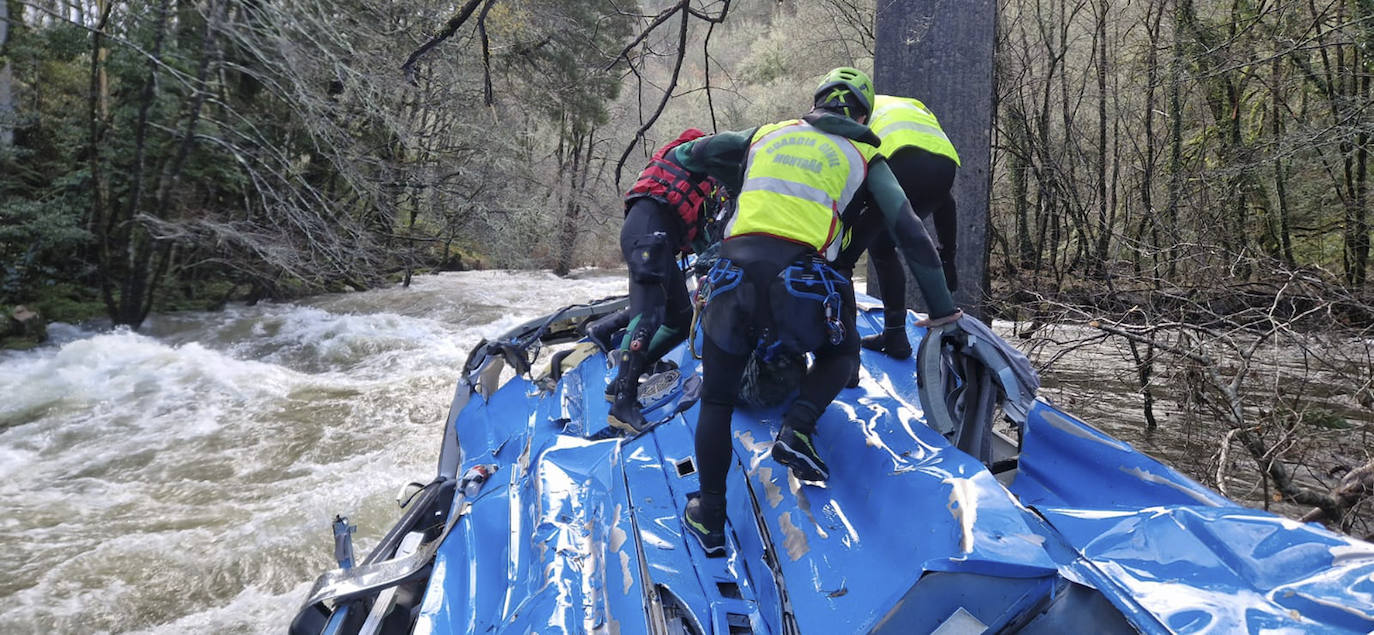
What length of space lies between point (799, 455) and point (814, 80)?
1386cm

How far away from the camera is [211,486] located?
19.3 ft

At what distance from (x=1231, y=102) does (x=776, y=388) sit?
26.5ft

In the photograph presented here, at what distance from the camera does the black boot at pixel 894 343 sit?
334cm

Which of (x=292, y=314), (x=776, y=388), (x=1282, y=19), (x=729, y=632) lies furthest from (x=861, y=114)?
(x=292, y=314)

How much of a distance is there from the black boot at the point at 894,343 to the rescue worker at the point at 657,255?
3.40ft

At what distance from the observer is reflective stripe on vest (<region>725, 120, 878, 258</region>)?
257 centimetres

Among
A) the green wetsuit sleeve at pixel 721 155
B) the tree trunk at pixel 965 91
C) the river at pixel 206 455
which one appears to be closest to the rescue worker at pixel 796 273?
the green wetsuit sleeve at pixel 721 155

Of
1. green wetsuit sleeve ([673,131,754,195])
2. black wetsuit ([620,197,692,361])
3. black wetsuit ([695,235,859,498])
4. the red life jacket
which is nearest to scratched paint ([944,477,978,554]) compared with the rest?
black wetsuit ([695,235,859,498])

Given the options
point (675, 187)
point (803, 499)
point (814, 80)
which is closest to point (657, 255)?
point (675, 187)

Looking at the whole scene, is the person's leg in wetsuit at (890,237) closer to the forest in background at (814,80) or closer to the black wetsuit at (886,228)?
the black wetsuit at (886,228)

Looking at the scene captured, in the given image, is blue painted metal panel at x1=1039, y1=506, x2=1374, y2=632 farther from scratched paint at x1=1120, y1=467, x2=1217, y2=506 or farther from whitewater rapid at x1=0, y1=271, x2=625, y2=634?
whitewater rapid at x1=0, y1=271, x2=625, y2=634

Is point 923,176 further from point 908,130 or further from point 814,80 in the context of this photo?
point 814,80

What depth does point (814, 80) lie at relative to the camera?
Result: 15133 mm

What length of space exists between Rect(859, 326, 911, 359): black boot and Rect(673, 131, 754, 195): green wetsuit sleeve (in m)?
0.93
